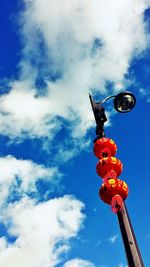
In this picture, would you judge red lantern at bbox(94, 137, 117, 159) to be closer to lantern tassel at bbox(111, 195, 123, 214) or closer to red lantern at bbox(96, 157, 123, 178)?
red lantern at bbox(96, 157, 123, 178)

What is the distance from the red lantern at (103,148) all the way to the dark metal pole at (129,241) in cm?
203

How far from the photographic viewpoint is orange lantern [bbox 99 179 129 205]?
273 inches

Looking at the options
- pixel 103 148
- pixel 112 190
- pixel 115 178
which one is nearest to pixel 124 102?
pixel 103 148

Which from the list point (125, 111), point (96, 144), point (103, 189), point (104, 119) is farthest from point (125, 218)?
point (125, 111)

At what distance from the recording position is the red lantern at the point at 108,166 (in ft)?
25.1

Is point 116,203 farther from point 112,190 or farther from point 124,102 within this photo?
point 124,102

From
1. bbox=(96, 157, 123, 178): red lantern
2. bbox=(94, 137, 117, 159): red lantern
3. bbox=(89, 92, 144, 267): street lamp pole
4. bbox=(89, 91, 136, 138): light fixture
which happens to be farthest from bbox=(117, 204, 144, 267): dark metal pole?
bbox=(89, 91, 136, 138): light fixture

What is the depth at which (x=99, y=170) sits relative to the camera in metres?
7.70

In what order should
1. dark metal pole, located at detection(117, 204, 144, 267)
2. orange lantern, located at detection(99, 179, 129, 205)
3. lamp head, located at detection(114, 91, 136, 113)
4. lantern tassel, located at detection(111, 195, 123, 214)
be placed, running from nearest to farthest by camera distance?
dark metal pole, located at detection(117, 204, 144, 267)
lantern tassel, located at detection(111, 195, 123, 214)
orange lantern, located at detection(99, 179, 129, 205)
lamp head, located at detection(114, 91, 136, 113)

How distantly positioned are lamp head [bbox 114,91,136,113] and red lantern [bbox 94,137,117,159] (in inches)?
45.3

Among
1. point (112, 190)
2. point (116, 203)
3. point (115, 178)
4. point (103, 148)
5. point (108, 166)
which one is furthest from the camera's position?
point (103, 148)

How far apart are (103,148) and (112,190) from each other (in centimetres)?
162

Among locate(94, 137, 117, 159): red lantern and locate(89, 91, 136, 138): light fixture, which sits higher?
locate(89, 91, 136, 138): light fixture

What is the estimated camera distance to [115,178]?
7.34 meters
